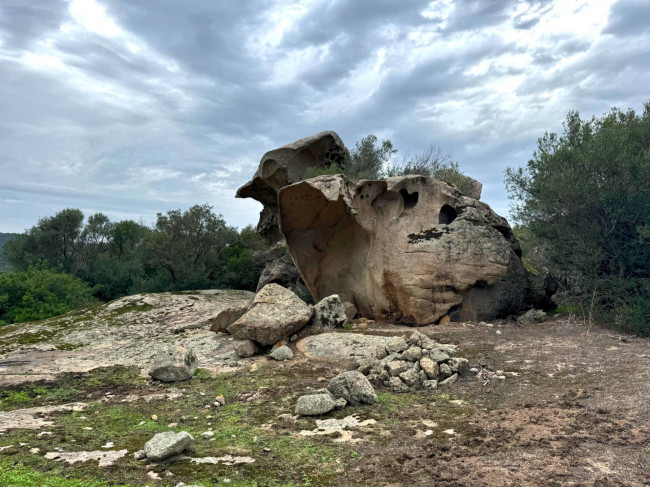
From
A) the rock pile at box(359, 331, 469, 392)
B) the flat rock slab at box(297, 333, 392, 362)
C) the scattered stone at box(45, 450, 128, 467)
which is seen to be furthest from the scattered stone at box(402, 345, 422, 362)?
the scattered stone at box(45, 450, 128, 467)

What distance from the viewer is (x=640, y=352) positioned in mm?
9078

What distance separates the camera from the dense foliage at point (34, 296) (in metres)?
22.2

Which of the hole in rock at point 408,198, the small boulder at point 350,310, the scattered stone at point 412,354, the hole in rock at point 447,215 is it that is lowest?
the scattered stone at point 412,354

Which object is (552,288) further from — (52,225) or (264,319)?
(52,225)

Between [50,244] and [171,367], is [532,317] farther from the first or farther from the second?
[50,244]

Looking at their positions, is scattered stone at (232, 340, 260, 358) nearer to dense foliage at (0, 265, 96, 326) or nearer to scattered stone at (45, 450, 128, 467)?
scattered stone at (45, 450, 128, 467)

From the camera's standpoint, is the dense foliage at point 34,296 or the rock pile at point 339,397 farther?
the dense foliage at point 34,296

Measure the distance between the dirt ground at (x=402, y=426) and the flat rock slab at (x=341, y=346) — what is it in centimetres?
30

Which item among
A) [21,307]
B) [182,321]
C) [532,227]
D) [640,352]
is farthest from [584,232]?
[21,307]

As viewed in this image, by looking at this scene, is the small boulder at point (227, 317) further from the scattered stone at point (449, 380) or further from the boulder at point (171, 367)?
the scattered stone at point (449, 380)

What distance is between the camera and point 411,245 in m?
14.2

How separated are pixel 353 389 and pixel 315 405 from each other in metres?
0.73

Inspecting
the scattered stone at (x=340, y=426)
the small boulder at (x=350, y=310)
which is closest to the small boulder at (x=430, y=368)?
the scattered stone at (x=340, y=426)

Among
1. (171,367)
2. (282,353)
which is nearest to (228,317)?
(282,353)
